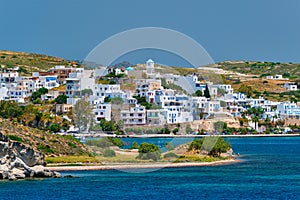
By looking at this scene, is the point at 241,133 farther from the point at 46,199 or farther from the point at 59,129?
the point at 46,199

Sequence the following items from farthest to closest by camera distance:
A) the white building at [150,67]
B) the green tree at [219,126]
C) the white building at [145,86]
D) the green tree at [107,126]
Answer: the white building at [150,67] → the white building at [145,86] → the green tree at [219,126] → the green tree at [107,126]

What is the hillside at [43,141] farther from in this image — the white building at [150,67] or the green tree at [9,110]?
the white building at [150,67]

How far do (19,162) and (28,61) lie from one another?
4658 inches

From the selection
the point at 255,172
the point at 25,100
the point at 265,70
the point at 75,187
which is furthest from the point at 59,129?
the point at 265,70

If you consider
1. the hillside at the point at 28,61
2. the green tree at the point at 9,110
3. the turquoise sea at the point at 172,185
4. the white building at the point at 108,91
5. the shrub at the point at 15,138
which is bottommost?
the turquoise sea at the point at 172,185

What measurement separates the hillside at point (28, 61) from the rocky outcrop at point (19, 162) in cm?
9725

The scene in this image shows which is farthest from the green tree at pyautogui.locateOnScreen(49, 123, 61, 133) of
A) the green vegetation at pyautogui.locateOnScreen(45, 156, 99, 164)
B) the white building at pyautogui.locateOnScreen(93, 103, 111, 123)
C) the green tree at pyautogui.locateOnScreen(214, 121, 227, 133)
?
the green vegetation at pyautogui.locateOnScreen(45, 156, 99, 164)

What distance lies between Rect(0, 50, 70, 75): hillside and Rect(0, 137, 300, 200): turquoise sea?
308ft

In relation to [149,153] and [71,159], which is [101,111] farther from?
[71,159]

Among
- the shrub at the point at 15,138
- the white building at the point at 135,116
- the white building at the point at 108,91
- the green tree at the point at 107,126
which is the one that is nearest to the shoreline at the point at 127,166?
the shrub at the point at 15,138

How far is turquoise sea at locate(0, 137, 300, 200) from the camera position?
122 ft

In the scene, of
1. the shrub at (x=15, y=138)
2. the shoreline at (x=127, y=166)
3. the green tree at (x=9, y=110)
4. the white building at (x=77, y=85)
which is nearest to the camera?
the shoreline at (x=127, y=166)

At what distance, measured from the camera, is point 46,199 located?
35750mm

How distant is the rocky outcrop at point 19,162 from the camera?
40.9m
